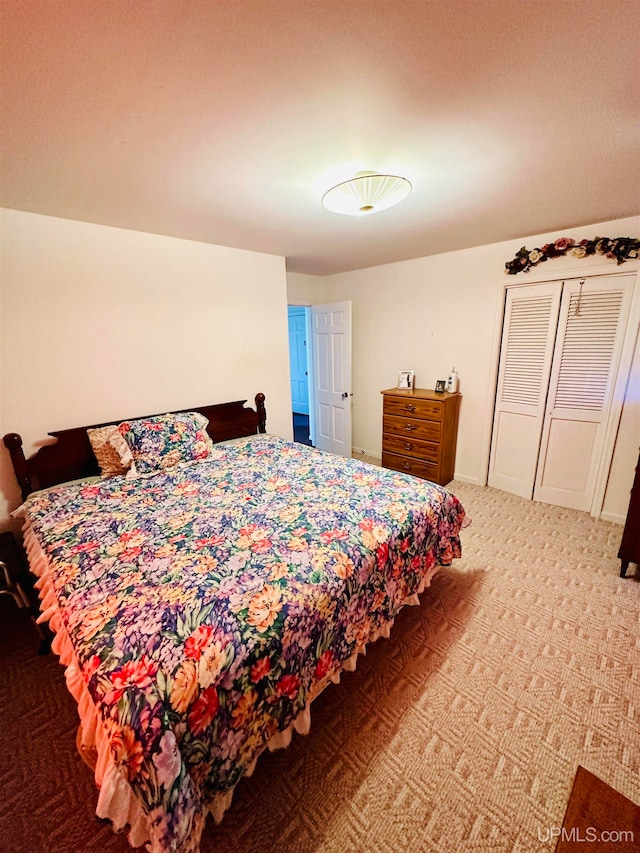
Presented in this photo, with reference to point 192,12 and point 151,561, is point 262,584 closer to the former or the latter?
point 151,561

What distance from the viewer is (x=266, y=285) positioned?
3.32m

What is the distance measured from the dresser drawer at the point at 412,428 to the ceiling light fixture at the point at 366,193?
2.15m

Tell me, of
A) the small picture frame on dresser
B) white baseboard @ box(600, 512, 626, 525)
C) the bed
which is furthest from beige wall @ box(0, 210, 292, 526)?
white baseboard @ box(600, 512, 626, 525)

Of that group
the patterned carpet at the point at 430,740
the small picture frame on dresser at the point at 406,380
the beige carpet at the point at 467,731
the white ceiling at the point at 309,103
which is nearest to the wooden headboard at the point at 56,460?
the patterned carpet at the point at 430,740

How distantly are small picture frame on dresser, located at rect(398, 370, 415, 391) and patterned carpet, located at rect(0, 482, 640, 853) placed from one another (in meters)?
2.32

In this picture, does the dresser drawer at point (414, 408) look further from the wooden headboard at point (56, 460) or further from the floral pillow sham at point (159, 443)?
the wooden headboard at point (56, 460)

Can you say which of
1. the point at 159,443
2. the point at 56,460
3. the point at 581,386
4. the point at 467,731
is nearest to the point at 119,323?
the point at 159,443

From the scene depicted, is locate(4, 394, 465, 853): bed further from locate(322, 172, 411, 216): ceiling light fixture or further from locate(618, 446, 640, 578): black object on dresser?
locate(322, 172, 411, 216): ceiling light fixture

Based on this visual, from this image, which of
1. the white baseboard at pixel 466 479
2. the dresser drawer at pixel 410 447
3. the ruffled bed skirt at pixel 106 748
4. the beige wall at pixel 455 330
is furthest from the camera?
the white baseboard at pixel 466 479

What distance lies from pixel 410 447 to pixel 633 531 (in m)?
1.88

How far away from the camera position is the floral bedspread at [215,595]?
0.88m

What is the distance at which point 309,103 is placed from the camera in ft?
3.87

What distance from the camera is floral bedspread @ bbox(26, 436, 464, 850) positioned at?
0.88 meters

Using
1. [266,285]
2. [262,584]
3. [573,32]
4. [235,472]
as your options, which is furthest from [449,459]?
[573,32]
